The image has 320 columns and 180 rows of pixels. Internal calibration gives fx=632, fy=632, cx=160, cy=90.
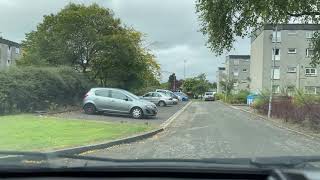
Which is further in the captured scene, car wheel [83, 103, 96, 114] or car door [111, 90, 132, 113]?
car wheel [83, 103, 96, 114]

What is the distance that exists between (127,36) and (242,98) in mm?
31983

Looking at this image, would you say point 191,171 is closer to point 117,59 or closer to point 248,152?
point 248,152

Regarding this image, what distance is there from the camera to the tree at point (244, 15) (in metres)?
22.6

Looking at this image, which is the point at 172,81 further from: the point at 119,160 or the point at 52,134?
the point at 119,160

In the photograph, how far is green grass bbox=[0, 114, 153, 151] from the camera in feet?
53.5

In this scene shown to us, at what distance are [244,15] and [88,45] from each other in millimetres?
22292

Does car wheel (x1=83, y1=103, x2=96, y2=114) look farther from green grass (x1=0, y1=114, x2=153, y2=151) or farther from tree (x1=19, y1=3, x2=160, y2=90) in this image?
tree (x1=19, y1=3, x2=160, y2=90)

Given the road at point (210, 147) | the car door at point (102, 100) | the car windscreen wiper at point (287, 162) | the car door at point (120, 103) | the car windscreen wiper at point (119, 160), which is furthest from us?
the car door at point (102, 100)

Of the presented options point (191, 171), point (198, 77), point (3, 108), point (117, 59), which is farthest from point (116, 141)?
point (198, 77)

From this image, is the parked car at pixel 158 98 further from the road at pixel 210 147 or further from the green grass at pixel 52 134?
the road at pixel 210 147

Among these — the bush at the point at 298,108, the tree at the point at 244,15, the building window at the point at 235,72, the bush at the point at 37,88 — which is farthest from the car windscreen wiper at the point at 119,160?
the building window at the point at 235,72

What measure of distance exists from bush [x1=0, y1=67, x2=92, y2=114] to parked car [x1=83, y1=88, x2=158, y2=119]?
251 cm

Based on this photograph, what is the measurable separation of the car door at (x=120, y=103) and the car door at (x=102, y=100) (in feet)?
0.86

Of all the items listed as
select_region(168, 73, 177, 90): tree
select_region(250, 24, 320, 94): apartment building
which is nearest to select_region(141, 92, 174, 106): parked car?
select_region(250, 24, 320, 94): apartment building
